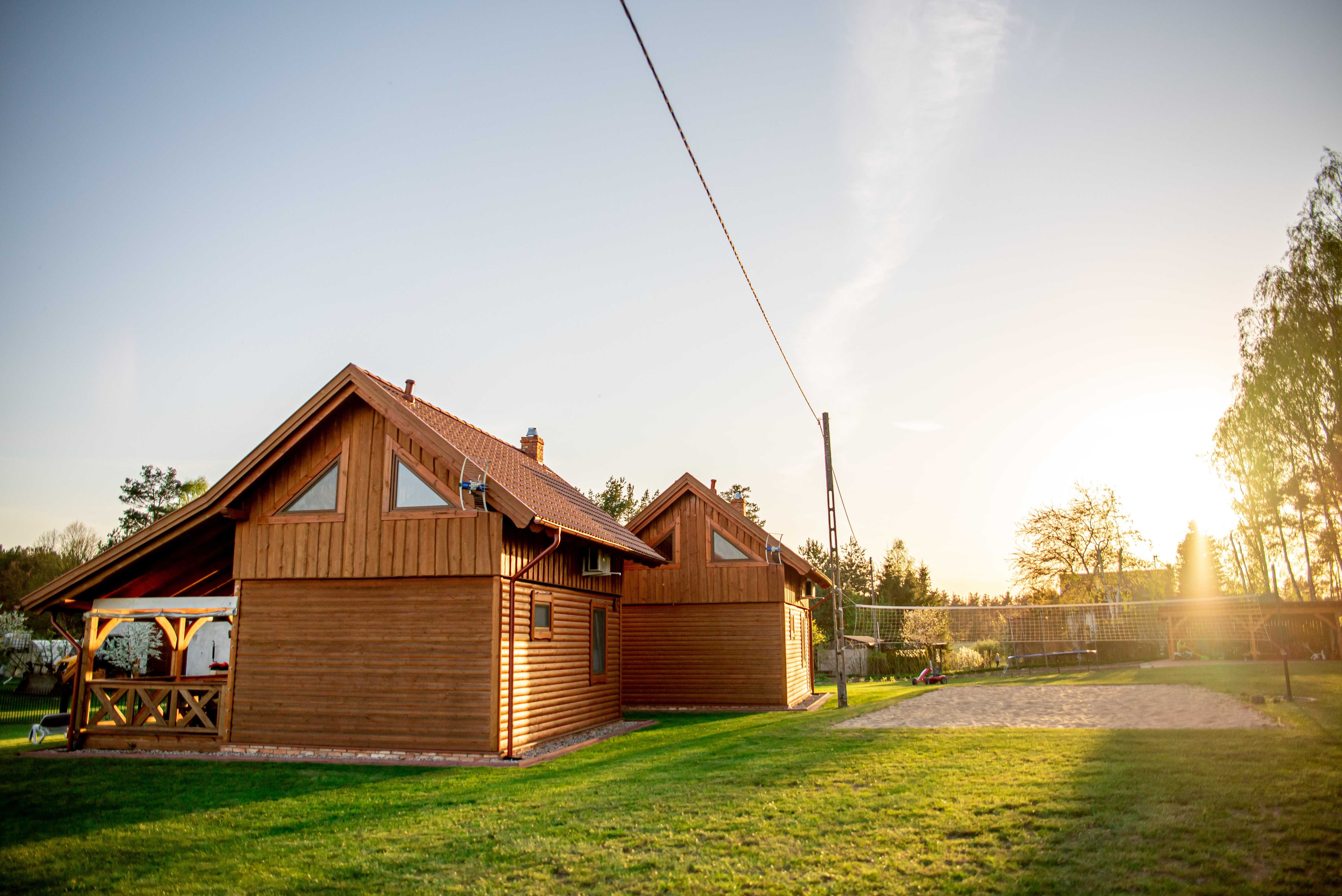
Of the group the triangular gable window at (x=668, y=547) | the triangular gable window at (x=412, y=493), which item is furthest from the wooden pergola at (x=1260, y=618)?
the triangular gable window at (x=412, y=493)

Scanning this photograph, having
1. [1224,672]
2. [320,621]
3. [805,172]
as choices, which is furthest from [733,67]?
[1224,672]

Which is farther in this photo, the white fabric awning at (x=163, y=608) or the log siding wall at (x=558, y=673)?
the white fabric awning at (x=163, y=608)

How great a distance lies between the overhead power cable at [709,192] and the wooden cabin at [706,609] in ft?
17.1

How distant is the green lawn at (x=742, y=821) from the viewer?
557cm

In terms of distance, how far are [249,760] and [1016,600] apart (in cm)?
4842

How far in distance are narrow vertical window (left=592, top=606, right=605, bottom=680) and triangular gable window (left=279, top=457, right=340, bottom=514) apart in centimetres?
561

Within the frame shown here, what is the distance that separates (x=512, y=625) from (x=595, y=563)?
13.0ft

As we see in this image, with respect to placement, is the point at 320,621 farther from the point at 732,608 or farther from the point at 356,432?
the point at 732,608

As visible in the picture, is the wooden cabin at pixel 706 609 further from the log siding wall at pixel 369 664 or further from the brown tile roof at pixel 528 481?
the log siding wall at pixel 369 664

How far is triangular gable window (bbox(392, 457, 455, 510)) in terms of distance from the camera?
12742 mm

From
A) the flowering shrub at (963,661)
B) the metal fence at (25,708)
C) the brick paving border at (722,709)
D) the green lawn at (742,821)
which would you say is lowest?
the flowering shrub at (963,661)

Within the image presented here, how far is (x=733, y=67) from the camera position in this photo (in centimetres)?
943

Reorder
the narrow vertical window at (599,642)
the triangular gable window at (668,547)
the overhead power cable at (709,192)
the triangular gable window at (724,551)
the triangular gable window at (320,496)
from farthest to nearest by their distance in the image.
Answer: the triangular gable window at (668,547), the triangular gable window at (724,551), the narrow vertical window at (599,642), the triangular gable window at (320,496), the overhead power cable at (709,192)

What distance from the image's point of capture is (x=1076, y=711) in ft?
48.2
